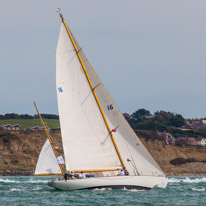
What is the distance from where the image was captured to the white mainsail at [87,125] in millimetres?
43688

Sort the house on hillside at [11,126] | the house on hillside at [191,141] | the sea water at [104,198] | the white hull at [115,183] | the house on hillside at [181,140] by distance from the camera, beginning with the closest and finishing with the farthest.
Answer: the sea water at [104,198], the white hull at [115,183], the house on hillside at [11,126], the house on hillside at [181,140], the house on hillside at [191,141]

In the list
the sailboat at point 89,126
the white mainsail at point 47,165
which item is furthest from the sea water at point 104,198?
the white mainsail at point 47,165

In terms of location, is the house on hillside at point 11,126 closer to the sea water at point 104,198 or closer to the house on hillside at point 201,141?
the house on hillside at point 201,141

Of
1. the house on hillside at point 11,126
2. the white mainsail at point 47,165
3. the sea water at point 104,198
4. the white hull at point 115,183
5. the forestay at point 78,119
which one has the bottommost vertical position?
the sea water at point 104,198

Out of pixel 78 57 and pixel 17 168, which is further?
pixel 17 168

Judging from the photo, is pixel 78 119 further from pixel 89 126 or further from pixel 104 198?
pixel 104 198

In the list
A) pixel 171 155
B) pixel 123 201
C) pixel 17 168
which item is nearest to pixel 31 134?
pixel 17 168

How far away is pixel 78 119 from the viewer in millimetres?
44156

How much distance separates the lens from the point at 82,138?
43.9 meters

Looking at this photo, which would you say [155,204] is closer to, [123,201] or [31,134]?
[123,201]

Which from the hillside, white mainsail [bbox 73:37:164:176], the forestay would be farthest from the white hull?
the hillside

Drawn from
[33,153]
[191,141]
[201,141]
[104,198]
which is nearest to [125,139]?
[104,198]

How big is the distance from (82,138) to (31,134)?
89.2m

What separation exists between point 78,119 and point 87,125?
815 mm
